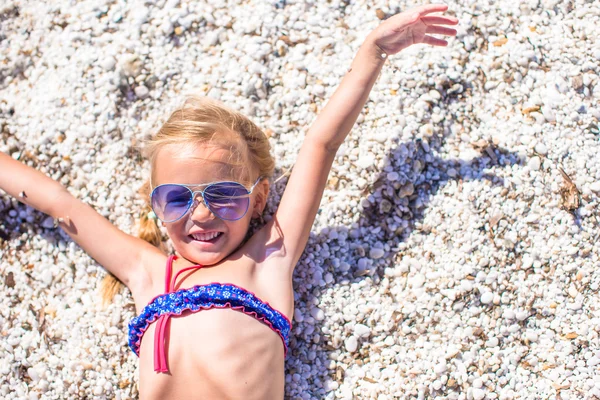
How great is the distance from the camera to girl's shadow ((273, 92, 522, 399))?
10.6ft

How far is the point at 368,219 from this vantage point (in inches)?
130

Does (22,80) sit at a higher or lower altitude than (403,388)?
higher

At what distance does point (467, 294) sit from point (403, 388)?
0.58m

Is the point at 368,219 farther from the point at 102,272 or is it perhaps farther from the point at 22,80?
the point at 22,80

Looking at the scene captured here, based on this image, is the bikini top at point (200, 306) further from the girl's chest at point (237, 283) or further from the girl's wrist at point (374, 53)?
the girl's wrist at point (374, 53)

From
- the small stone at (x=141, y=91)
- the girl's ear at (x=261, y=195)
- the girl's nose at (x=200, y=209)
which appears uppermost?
the small stone at (x=141, y=91)

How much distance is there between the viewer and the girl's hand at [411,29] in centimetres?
288

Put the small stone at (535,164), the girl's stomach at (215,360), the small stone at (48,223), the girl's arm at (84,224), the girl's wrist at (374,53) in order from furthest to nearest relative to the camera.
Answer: the small stone at (48,223)
the small stone at (535,164)
the girl's arm at (84,224)
the girl's wrist at (374,53)
the girl's stomach at (215,360)

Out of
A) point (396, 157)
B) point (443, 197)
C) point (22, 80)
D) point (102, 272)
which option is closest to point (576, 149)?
point (443, 197)

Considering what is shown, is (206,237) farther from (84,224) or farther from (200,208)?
(84,224)

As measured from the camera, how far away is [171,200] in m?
2.83

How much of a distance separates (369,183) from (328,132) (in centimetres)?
45

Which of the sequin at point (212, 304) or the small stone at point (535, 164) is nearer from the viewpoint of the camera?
the sequin at point (212, 304)

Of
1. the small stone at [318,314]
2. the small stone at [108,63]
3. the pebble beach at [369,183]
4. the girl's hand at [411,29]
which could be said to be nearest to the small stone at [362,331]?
the pebble beach at [369,183]
